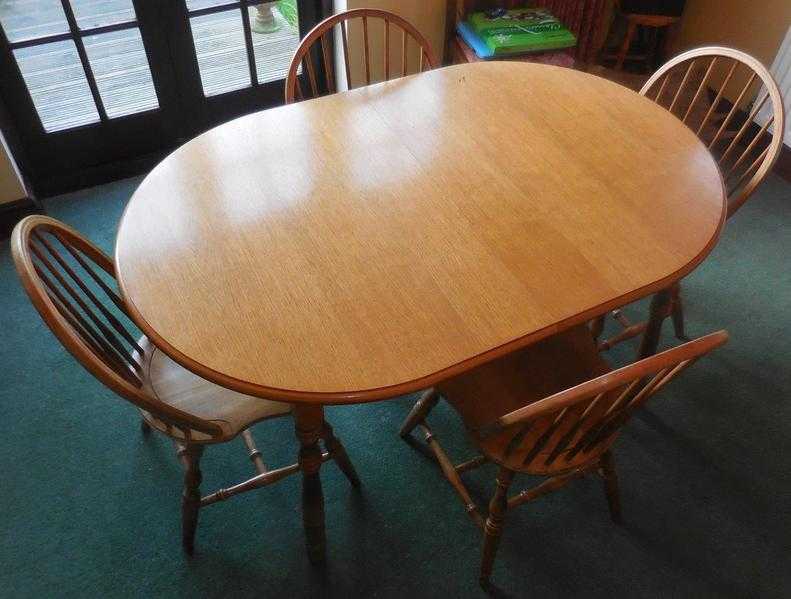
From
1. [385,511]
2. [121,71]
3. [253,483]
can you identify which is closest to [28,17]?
[121,71]

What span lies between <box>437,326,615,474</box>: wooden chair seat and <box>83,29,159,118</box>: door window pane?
187 centimetres

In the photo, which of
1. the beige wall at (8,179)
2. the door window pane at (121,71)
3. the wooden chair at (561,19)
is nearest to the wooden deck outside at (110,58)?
the door window pane at (121,71)

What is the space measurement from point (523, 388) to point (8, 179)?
1958 millimetres

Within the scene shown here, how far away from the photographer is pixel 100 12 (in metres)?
2.18

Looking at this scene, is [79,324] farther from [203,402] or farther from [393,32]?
[393,32]

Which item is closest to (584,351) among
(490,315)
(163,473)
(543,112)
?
(490,315)

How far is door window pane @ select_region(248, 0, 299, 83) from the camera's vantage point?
2.48 metres

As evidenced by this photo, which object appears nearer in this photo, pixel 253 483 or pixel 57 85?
pixel 253 483

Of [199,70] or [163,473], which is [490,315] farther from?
[199,70]

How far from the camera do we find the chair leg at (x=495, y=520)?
4.20ft

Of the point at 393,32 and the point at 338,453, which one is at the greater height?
the point at 393,32

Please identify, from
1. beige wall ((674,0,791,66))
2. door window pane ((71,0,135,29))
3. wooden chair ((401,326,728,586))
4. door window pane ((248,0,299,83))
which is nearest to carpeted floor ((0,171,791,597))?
wooden chair ((401,326,728,586))

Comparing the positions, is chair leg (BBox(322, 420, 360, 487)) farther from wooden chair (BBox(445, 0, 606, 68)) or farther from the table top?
wooden chair (BBox(445, 0, 606, 68))

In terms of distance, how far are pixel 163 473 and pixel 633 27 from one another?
9.15 ft
